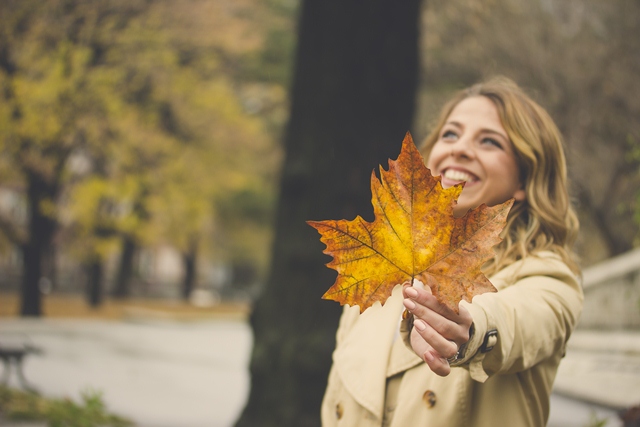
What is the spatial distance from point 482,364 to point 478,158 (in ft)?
2.36

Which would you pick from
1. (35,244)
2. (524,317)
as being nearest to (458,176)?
(524,317)

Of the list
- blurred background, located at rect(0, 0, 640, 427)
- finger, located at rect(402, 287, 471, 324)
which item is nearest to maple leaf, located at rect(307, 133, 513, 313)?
finger, located at rect(402, 287, 471, 324)

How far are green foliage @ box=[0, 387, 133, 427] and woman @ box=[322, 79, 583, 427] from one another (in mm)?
3307

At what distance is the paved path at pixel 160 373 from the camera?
26.5 ft

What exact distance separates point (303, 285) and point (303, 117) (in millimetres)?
1267

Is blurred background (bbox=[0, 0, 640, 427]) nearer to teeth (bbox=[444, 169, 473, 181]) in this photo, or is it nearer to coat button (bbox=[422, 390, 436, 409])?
teeth (bbox=[444, 169, 473, 181])

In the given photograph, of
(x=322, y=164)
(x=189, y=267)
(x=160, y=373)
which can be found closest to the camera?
(x=322, y=164)

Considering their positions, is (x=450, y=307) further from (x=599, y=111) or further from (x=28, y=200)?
(x=28, y=200)

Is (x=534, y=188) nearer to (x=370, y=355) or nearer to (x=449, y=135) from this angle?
(x=449, y=135)

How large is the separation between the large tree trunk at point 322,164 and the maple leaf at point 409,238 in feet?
10.7

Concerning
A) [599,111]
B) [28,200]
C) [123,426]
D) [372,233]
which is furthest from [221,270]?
[372,233]

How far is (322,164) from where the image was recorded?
480 centimetres

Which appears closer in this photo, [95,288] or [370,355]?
[370,355]

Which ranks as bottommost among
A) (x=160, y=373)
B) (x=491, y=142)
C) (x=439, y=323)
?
(x=160, y=373)
